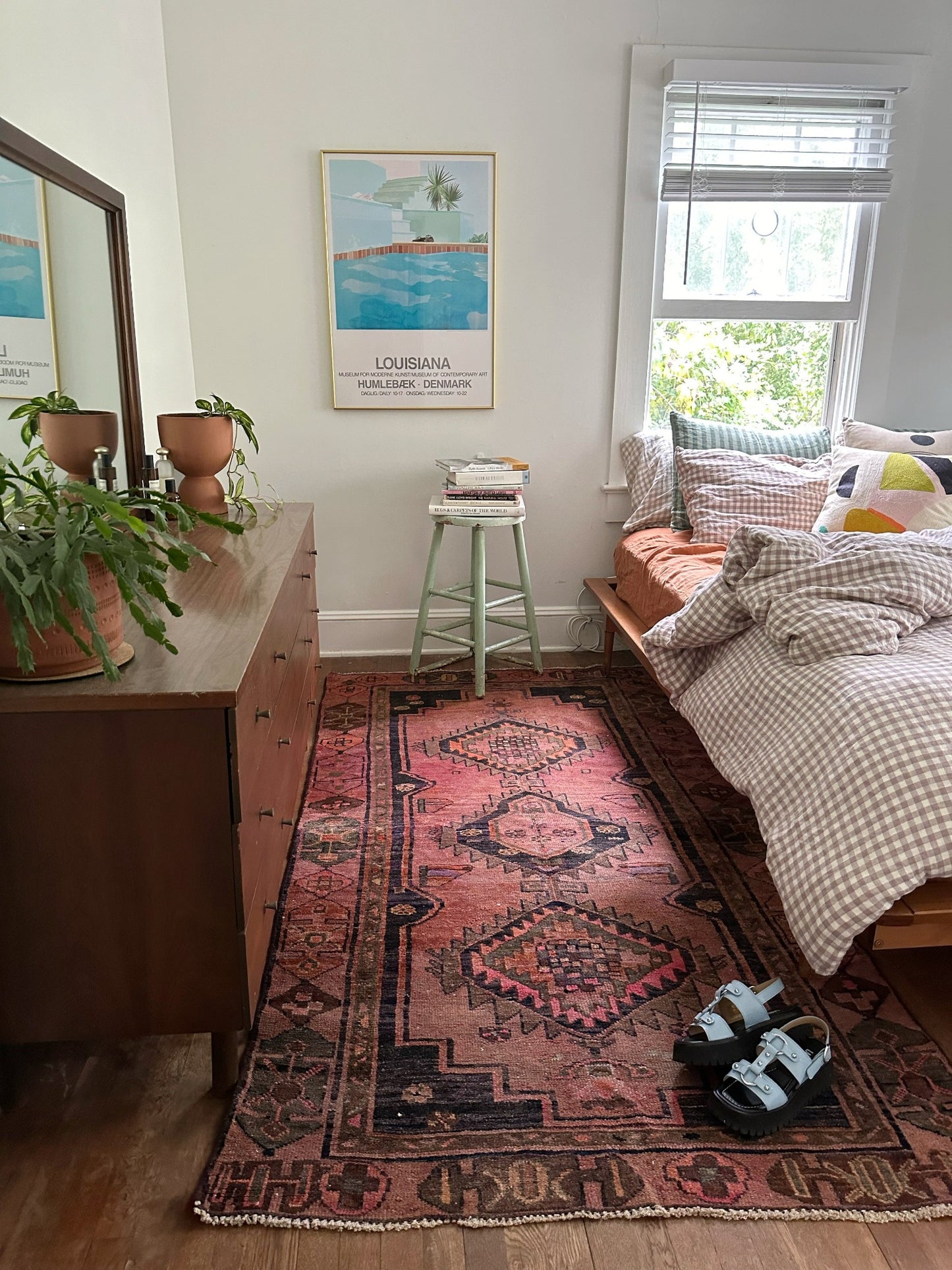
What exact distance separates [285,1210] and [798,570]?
1.60 metres

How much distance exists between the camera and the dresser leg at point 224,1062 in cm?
158

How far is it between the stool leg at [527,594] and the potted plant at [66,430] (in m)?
1.53

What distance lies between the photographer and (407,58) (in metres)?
3.27

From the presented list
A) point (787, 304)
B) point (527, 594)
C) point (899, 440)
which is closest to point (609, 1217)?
point (527, 594)

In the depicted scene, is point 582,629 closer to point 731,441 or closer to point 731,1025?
point 731,441

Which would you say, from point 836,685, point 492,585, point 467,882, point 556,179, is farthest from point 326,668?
point 836,685

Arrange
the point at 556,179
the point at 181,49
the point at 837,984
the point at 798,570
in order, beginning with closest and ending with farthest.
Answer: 1. the point at 837,984
2. the point at 798,570
3. the point at 181,49
4. the point at 556,179

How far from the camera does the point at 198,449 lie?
2621 mm

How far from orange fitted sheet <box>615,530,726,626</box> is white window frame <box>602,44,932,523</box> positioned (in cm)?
35

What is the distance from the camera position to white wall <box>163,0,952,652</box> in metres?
3.25

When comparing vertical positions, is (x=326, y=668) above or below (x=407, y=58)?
below

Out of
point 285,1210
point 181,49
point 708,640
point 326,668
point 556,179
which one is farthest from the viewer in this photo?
point 326,668

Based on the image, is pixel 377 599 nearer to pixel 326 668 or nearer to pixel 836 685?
pixel 326 668

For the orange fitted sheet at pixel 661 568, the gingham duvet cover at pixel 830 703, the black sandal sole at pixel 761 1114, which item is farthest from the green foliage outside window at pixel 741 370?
the black sandal sole at pixel 761 1114
